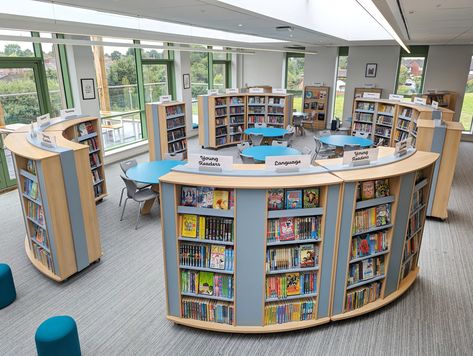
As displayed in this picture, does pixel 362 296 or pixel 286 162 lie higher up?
pixel 286 162

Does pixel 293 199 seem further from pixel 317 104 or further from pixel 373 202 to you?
pixel 317 104

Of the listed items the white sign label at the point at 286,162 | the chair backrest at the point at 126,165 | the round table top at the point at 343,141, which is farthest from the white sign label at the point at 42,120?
the round table top at the point at 343,141

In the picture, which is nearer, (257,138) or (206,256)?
(206,256)

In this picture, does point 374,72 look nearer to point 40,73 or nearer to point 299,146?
point 299,146

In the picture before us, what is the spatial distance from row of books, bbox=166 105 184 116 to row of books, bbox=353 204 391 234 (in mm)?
6796

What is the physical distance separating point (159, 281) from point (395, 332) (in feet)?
9.64

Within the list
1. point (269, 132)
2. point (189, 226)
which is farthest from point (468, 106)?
point (189, 226)

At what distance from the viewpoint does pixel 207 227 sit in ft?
11.2

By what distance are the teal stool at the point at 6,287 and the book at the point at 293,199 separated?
11.3 feet

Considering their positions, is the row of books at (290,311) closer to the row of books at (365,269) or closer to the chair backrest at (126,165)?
the row of books at (365,269)

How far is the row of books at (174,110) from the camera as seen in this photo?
30.5 feet

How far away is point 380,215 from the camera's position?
3.73 metres

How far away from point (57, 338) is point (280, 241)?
7.35 ft

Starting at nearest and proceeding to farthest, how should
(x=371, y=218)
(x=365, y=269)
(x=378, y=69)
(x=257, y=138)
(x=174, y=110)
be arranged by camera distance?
(x=371, y=218) < (x=365, y=269) < (x=174, y=110) < (x=257, y=138) < (x=378, y=69)
